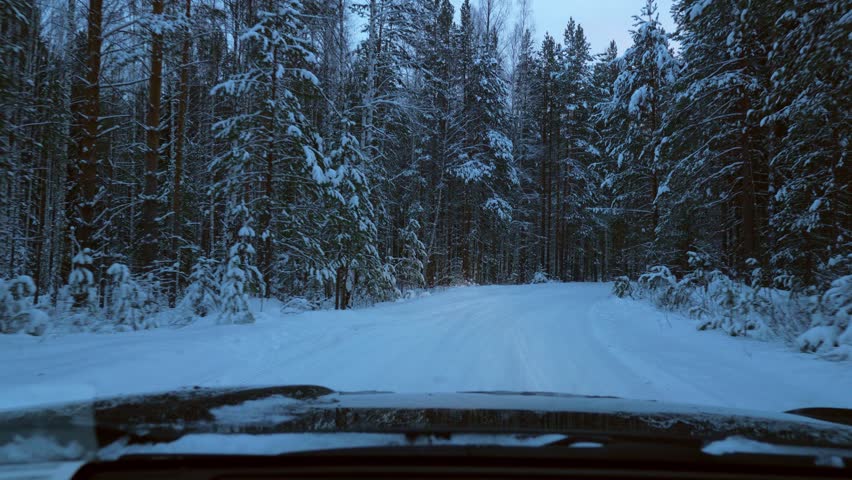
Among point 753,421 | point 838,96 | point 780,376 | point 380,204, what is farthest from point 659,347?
point 380,204

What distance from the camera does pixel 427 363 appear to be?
612 cm

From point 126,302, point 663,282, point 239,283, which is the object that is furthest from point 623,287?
point 126,302

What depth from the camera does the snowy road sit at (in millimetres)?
4539

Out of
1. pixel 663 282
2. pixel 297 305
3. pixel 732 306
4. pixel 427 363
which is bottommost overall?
pixel 427 363

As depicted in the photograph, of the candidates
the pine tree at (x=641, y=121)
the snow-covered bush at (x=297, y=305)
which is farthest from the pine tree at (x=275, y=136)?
the pine tree at (x=641, y=121)

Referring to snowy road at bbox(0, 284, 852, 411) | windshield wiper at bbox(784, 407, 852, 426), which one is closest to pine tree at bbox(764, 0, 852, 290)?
snowy road at bbox(0, 284, 852, 411)

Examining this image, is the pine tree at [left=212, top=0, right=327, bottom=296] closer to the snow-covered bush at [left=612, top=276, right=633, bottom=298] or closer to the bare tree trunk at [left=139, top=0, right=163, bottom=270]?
the bare tree trunk at [left=139, top=0, right=163, bottom=270]

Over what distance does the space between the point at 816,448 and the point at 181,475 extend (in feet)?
6.78

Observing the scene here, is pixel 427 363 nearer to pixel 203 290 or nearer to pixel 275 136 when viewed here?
pixel 203 290

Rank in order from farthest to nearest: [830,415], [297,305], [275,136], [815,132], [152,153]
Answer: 1. [297,305]
2. [275,136]
3. [152,153]
4. [815,132]
5. [830,415]

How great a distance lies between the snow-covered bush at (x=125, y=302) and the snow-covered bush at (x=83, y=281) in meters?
0.30

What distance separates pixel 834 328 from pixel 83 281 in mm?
11751

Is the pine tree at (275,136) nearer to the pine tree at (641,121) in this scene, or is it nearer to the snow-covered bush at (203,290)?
the snow-covered bush at (203,290)

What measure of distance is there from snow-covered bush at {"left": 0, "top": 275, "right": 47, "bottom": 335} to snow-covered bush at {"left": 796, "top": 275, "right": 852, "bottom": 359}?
11040 millimetres
